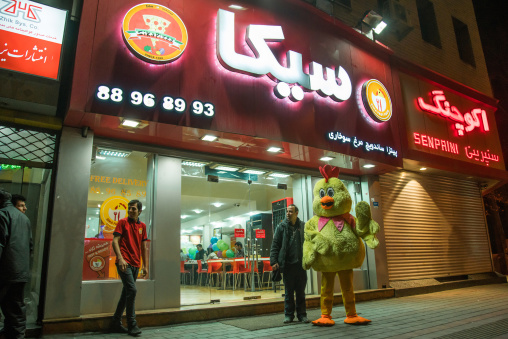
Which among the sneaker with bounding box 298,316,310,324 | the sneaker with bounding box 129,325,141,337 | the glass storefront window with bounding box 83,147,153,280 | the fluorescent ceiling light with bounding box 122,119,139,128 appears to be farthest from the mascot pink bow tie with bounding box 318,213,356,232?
the fluorescent ceiling light with bounding box 122,119,139,128

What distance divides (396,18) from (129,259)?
11143 mm

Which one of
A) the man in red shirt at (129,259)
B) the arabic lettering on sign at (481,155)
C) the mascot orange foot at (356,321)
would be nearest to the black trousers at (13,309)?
the man in red shirt at (129,259)

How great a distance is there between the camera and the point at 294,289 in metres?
6.16

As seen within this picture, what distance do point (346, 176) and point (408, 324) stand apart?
190 inches

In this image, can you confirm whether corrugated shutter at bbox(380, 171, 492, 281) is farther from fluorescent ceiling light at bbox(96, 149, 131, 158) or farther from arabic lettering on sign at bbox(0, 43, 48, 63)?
arabic lettering on sign at bbox(0, 43, 48, 63)

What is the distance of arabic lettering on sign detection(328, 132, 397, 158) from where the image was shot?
8.22m

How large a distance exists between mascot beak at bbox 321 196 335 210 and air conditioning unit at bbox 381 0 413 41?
28.0 feet

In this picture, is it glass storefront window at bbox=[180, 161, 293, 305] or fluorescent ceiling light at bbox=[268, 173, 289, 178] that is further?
fluorescent ceiling light at bbox=[268, 173, 289, 178]

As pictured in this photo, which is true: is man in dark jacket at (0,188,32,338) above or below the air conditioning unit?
below

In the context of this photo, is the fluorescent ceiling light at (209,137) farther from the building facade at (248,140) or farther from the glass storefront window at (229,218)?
the glass storefront window at (229,218)

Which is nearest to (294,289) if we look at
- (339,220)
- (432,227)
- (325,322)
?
(325,322)

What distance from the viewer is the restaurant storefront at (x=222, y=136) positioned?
5965 millimetres

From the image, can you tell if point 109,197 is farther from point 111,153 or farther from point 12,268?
point 12,268

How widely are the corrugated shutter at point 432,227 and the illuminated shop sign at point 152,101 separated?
6.14 m
